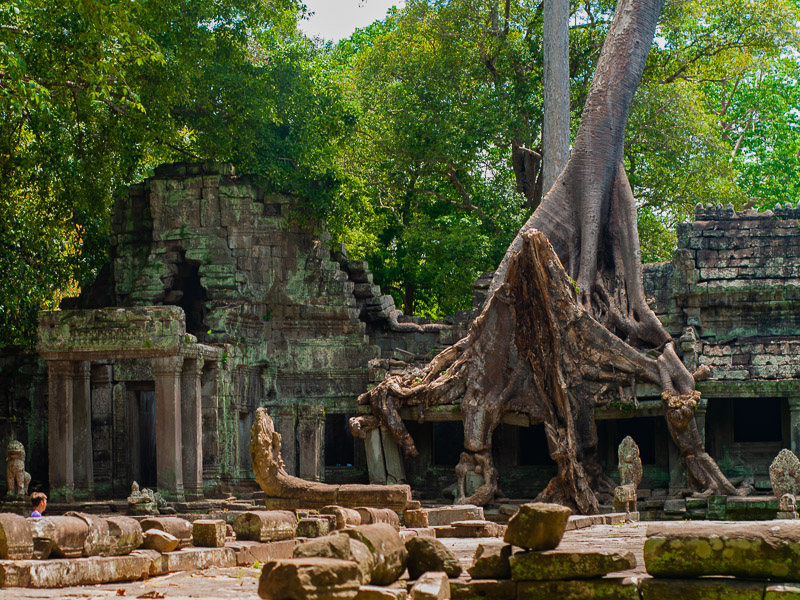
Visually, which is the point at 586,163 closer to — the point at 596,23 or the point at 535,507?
the point at 596,23

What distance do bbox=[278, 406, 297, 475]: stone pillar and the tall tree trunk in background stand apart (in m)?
7.78

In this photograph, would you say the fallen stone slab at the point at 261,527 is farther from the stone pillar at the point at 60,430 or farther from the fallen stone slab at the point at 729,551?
the stone pillar at the point at 60,430

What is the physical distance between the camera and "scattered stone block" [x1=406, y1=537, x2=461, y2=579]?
30.4 ft

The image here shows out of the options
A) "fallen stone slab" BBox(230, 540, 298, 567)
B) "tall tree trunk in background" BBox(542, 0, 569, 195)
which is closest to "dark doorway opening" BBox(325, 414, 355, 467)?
"tall tree trunk in background" BBox(542, 0, 569, 195)

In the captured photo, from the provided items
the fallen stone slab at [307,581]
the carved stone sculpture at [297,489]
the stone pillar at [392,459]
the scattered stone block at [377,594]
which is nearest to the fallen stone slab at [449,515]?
the carved stone sculpture at [297,489]

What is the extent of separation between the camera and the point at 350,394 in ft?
87.2

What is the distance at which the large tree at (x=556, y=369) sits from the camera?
2150cm

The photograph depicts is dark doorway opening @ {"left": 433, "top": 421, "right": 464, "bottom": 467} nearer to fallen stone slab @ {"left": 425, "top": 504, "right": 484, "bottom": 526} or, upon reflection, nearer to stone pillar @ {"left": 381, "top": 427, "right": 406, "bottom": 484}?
stone pillar @ {"left": 381, "top": 427, "right": 406, "bottom": 484}

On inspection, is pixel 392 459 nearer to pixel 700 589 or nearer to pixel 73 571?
pixel 73 571

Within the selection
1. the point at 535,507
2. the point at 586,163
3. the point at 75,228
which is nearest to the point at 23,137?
the point at 75,228

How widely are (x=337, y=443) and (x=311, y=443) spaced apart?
300 centimetres

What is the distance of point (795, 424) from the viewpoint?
22062 millimetres

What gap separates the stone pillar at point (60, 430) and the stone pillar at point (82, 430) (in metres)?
0.33

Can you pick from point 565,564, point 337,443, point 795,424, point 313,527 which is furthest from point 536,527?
point 337,443
